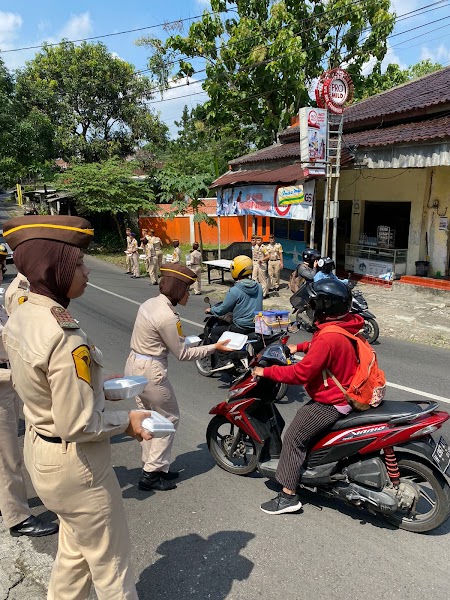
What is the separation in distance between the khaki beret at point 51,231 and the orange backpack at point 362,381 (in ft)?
5.94

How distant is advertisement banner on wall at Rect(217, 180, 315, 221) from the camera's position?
12.2 m

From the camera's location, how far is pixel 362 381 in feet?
9.91

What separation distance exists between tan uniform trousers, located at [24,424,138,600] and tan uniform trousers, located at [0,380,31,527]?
1.18 m

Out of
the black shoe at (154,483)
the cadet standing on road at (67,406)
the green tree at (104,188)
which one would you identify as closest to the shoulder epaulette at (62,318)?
the cadet standing on road at (67,406)

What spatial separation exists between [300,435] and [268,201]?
1132 cm

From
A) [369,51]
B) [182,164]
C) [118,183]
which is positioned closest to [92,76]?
[118,183]

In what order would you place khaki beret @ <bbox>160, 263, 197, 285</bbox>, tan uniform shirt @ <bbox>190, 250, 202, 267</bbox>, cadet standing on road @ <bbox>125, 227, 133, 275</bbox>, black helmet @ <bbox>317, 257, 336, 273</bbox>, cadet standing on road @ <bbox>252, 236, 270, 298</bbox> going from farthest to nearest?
cadet standing on road @ <bbox>125, 227, 133, 275</bbox>, tan uniform shirt @ <bbox>190, 250, 202, 267</bbox>, cadet standing on road @ <bbox>252, 236, 270, 298</bbox>, black helmet @ <bbox>317, 257, 336, 273</bbox>, khaki beret @ <bbox>160, 263, 197, 285</bbox>

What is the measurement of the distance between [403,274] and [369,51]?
18881 mm

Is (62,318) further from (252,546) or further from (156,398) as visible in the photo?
(252,546)

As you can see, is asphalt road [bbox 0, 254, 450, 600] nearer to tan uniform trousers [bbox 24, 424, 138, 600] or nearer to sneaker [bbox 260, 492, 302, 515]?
sneaker [bbox 260, 492, 302, 515]

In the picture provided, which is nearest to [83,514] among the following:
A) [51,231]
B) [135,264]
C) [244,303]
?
[51,231]

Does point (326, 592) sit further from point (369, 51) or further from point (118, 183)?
point (369, 51)

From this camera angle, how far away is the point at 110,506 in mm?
1998

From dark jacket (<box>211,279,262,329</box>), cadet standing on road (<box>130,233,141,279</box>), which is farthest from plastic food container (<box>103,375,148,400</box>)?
cadet standing on road (<box>130,233,141,279</box>)
